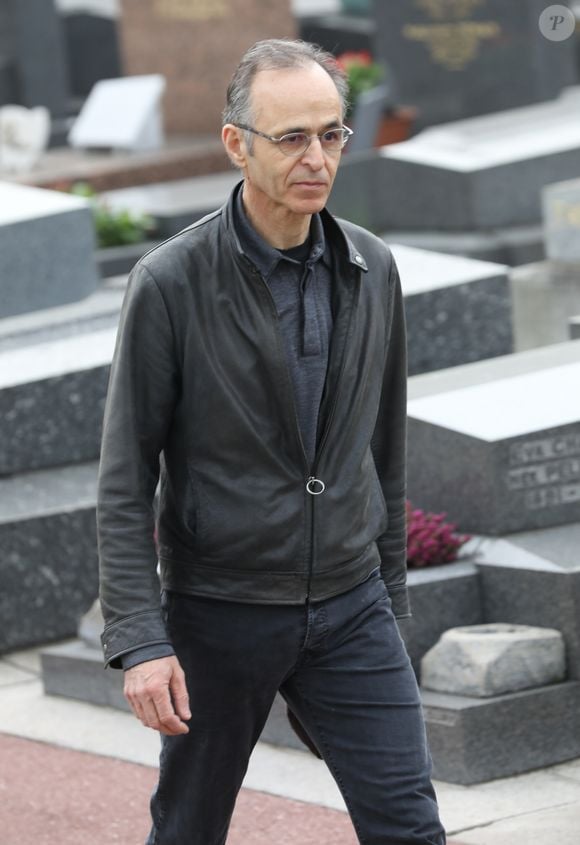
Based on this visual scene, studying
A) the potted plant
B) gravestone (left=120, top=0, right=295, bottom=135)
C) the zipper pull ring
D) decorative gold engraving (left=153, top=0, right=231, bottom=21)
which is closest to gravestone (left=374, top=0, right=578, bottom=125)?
the potted plant

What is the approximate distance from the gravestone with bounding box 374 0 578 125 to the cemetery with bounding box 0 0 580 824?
19mm

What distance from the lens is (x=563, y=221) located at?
982cm

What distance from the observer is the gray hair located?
328cm

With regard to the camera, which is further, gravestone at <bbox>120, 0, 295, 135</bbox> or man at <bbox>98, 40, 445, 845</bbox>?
gravestone at <bbox>120, 0, 295, 135</bbox>

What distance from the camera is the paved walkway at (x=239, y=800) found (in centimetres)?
483

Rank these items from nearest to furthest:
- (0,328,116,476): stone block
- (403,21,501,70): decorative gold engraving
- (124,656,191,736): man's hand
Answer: (124,656,191,736): man's hand
(0,328,116,476): stone block
(403,21,501,70): decorative gold engraving

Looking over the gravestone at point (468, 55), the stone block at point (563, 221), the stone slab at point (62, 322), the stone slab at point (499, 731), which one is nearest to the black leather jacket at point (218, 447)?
the stone slab at point (499, 731)

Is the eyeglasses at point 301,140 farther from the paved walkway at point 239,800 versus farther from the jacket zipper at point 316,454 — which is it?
the paved walkway at point 239,800

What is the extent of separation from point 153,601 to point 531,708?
7.08ft

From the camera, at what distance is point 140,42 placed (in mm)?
18203


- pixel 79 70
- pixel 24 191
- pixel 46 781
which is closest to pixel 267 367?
pixel 46 781

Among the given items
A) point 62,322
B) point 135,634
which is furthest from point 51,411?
point 135,634

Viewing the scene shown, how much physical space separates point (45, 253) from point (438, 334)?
6.66 feet

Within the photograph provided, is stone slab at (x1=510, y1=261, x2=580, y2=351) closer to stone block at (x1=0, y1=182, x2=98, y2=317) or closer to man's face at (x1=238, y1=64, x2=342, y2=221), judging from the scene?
stone block at (x1=0, y1=182, x2=98, y2=317)
